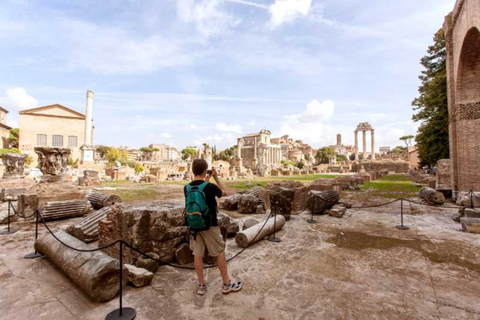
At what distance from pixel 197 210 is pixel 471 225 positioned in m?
6.76

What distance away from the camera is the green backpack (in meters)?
2.89

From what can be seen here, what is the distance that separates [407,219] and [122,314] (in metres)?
7.92

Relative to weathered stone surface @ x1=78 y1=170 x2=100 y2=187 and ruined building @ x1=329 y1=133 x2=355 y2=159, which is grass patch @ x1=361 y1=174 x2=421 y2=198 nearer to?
weathered stone surface @ x1=78 y1=170 x2=100 y2=187

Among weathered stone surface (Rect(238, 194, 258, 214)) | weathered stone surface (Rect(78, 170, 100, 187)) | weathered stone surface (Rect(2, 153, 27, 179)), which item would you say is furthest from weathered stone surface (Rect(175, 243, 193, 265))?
weathered stone surface (Rect(78, 170, 100, 187))

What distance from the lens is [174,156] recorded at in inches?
4535

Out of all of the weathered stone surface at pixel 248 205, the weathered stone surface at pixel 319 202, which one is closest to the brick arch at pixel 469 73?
the weathered stone surface at pixel 319 202

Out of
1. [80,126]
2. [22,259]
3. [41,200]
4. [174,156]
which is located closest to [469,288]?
[22,259]

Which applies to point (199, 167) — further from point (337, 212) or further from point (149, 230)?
point (337, 212)

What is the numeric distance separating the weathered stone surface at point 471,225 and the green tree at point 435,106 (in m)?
11.8

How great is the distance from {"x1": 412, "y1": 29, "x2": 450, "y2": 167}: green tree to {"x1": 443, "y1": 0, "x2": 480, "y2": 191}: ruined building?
175 inches

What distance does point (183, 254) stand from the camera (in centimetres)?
395

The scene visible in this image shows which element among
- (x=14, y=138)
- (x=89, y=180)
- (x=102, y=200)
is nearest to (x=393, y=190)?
(x=102, y=200)

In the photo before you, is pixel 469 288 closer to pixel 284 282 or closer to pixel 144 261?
pixel 284 282

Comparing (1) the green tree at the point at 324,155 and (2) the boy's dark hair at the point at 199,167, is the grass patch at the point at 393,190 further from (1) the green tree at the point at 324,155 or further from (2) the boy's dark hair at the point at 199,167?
(1) the green tree at the point at 324,155
